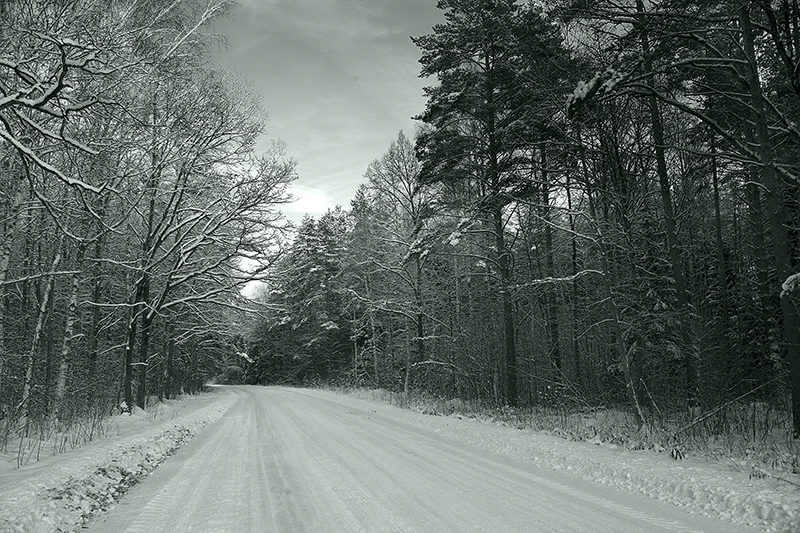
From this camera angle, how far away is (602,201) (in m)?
11.2

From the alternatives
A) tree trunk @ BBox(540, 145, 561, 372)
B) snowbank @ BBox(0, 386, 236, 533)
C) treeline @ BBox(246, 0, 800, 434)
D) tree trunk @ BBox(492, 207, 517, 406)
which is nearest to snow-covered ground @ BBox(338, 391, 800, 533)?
treeline @ BBox(246, 0, 800, 434)

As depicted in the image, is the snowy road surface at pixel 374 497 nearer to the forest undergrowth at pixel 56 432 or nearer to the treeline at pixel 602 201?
the forest undergrowth at pixel 56 432

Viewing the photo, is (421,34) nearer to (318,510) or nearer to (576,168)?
(576,168)

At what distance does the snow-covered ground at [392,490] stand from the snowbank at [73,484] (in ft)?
0.08

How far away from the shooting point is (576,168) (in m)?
11.8

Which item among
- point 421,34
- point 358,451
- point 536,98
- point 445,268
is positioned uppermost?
point 421,34

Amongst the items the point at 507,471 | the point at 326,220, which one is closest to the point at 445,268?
the point at 507,471

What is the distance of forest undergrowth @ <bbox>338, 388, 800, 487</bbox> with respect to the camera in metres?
6.52

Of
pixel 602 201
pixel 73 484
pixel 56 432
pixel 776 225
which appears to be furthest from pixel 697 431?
pixel 56 432

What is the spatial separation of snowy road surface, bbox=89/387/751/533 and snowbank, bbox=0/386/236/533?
0.82 ft

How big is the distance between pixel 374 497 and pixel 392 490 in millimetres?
364

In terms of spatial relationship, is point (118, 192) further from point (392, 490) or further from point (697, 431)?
point (697, 431)

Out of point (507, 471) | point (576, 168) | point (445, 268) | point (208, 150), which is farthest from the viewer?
point (445, 268)

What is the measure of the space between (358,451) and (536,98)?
9.90 metres
